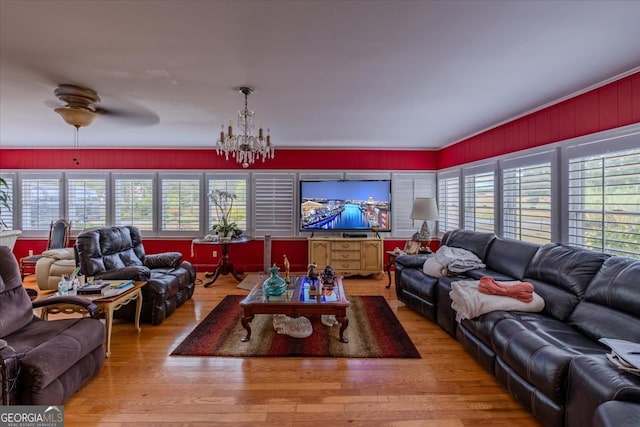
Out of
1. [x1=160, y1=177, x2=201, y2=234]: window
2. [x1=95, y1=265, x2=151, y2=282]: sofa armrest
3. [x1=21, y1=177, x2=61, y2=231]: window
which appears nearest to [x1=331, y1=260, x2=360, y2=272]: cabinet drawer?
[x1=160, y1=177, x2=201, y2=234]: window

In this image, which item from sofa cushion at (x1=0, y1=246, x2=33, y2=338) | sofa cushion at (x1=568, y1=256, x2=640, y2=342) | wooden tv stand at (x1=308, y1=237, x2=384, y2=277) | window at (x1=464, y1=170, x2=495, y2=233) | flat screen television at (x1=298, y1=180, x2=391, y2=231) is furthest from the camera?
flat screen television at (x1=298, y1=180, x2=391, y2=231)

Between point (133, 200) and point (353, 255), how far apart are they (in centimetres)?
442

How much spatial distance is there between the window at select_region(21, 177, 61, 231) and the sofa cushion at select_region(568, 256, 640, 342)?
8.01m

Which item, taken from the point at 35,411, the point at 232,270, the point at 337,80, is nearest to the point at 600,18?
the point at 337,80

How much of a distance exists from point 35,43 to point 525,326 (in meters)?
4.07

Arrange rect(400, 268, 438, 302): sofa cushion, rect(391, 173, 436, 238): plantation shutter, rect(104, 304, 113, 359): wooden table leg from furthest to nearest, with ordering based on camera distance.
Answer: rect(391, 173, 436, 238): plantation shutter → rect(400, 268, 438, 302): sofa cushion → rect(104, 304, 113, 359): wooden table leg

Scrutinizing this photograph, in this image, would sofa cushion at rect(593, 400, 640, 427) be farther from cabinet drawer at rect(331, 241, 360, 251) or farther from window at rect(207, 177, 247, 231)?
window at rect(207, 177, 247, 231)

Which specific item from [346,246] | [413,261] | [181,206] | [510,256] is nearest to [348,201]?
[346,246]

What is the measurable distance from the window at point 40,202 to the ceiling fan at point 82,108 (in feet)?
10.9

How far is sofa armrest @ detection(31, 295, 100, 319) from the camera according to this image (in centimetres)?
250

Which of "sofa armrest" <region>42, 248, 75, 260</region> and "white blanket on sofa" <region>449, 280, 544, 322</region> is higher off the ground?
"sofa armrest" <region>42, 248, 75, 260</region>

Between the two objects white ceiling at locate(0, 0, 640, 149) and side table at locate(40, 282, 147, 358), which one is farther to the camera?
side table at locate(40, 282, 147, 358)

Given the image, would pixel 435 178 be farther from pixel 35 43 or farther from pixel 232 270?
pixel 35 43

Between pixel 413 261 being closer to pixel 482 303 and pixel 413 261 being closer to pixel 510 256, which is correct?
pixel 510 256
